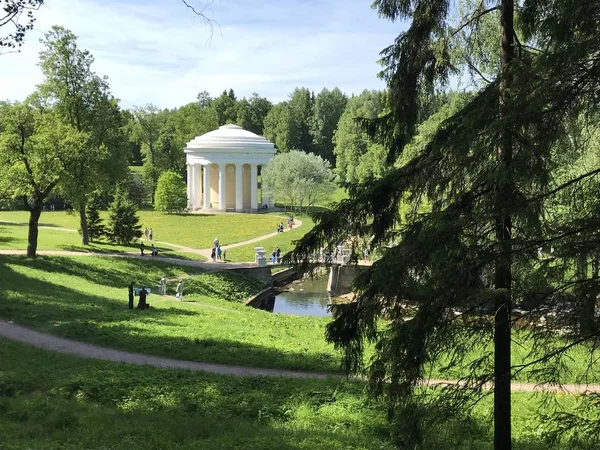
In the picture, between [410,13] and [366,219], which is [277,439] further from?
[410,13]

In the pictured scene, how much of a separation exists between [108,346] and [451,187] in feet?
36.7

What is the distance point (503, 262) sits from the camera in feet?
16.1

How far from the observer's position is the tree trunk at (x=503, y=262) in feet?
16.2

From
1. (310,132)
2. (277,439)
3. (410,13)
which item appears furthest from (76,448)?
(310,132)

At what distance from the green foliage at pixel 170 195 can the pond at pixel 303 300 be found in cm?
2770

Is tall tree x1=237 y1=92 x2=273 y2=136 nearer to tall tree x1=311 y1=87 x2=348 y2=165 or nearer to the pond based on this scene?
tall tree x1=311 y1=87 x2=348 y2=165

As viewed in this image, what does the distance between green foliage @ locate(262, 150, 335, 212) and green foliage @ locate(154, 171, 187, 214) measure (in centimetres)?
883

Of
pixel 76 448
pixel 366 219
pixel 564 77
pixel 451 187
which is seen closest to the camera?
pixel 564 77

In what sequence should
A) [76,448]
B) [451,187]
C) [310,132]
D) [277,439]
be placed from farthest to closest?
[310,132]
[277,439]
[76,448]
[451,187]

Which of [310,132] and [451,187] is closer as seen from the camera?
[451,187]

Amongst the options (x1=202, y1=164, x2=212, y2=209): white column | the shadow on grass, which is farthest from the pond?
(x1=202, y1=164, x2=212, y2=209): white column

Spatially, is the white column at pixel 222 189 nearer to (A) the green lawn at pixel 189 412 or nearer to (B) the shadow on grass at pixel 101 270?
(B) the shadow on grass at pixel 101 270

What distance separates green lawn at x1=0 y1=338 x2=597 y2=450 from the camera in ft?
24.9

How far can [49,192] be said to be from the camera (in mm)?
25969
